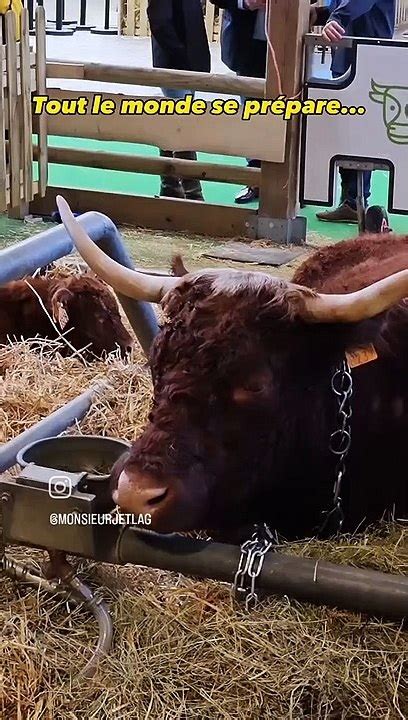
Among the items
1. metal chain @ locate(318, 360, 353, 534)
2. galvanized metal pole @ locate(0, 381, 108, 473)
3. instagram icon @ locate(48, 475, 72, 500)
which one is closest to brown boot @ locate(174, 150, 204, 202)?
galvanized metal pole @ locate(0, 381, 108, 473)

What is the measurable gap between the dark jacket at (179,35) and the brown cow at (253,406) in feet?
19.7

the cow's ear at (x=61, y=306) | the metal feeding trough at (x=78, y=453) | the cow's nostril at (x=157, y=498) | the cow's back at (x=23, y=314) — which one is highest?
the cow's nostril at (x=157, y=498)

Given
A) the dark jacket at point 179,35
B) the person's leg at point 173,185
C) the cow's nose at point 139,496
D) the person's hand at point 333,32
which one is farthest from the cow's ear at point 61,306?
the dark jacket at point 179,35

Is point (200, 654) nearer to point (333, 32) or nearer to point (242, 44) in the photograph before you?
point (333, 32)

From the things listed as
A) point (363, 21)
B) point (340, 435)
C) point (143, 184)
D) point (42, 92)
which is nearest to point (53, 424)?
point (340, 435)

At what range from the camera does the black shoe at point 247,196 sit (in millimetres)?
8859

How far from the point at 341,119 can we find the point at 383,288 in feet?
16.4

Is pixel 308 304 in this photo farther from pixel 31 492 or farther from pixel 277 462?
pixel 31 492

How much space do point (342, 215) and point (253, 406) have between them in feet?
19.9

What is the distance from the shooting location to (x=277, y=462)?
2783 mm

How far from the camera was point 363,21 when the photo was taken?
7.89 metres

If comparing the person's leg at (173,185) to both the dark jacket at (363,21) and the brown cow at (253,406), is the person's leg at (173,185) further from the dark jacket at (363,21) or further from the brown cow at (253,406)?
the brown cow at (253,406)

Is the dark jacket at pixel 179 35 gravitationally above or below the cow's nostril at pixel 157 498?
above

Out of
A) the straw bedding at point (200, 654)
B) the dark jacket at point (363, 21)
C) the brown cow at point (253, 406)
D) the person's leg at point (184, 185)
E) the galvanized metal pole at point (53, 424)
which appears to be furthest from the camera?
the person's leg at point (184, 185)
